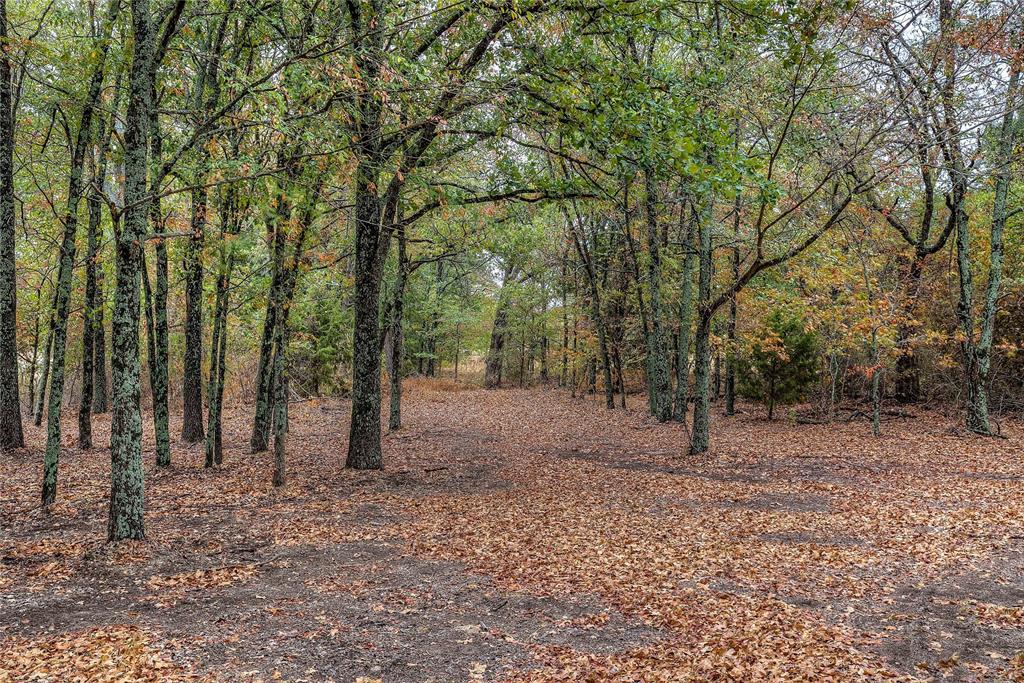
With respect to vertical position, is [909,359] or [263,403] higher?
[909,359]

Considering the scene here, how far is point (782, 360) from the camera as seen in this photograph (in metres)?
16.0

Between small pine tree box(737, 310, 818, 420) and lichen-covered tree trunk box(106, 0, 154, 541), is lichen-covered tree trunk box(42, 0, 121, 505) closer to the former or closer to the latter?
lichen-covered tree trunk box(106, 0, 154, 541)

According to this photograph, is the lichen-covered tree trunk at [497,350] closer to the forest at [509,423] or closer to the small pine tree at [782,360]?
the forest at [509,423]

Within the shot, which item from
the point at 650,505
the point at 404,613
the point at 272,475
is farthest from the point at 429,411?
the point at 404,613

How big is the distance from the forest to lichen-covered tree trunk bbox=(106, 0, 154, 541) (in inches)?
1.3

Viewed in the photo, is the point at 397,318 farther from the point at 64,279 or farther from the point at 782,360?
the point at 782,360

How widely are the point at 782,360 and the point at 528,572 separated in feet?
38.8

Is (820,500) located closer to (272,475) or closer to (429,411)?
(272,475)

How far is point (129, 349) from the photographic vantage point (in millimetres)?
6324

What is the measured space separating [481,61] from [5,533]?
28.3 ft

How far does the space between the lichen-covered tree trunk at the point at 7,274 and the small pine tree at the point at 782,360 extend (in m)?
14.8

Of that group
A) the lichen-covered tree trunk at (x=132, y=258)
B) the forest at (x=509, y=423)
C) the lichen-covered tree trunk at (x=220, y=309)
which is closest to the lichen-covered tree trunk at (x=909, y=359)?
the forest at (x=509, y=423)

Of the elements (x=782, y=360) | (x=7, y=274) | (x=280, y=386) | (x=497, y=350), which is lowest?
(x=280, y=386)

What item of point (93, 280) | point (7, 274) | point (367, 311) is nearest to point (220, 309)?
point (93, 280)
